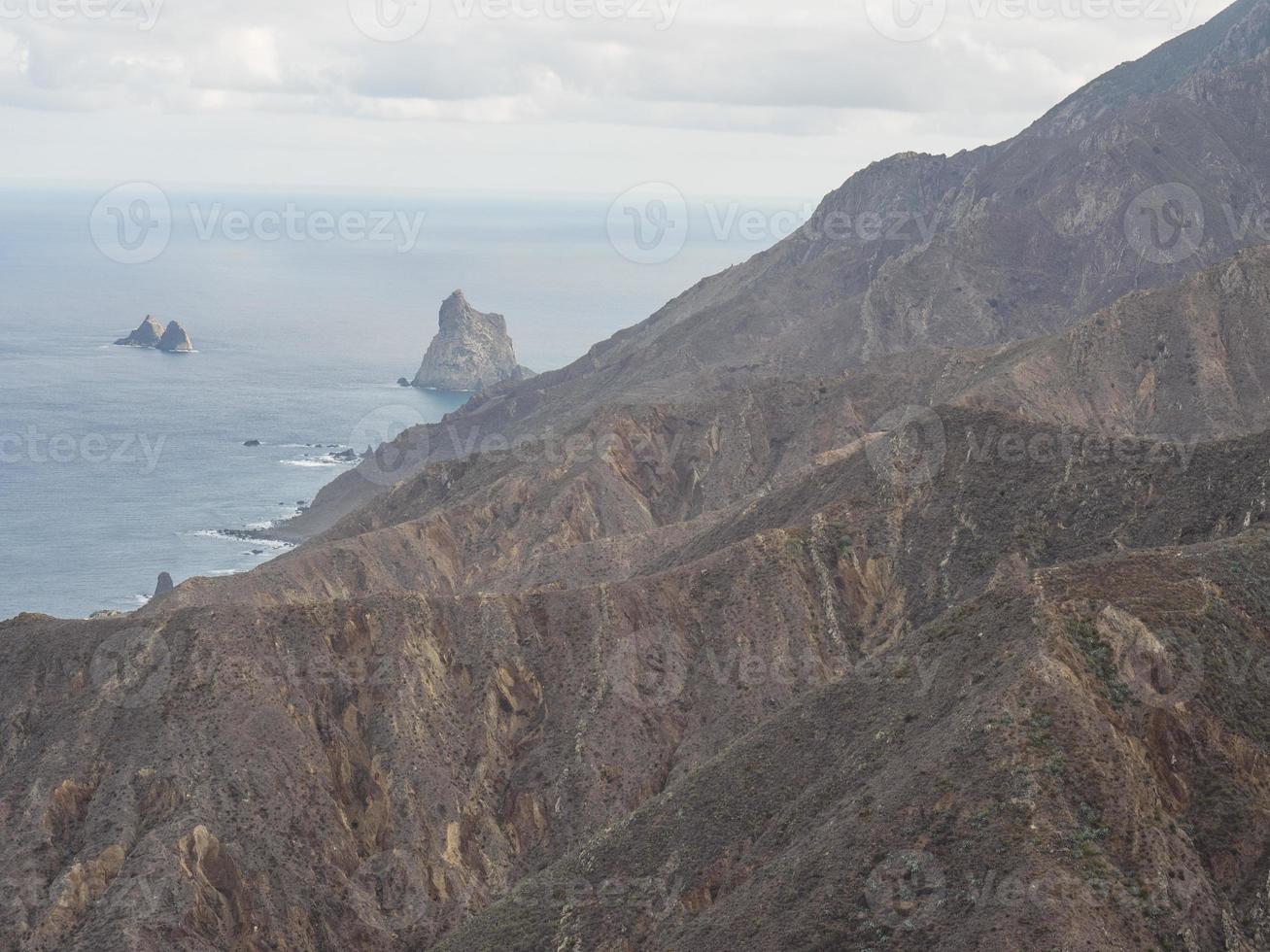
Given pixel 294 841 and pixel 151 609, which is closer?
pixel 294 841

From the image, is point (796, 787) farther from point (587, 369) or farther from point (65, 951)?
point (587, 369)

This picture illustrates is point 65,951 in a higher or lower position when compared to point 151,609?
lower

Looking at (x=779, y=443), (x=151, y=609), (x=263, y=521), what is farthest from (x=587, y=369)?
(x=151, y=609)

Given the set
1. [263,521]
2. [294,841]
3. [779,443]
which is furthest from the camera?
[263,521]

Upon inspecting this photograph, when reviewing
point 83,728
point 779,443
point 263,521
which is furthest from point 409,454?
point 83,728

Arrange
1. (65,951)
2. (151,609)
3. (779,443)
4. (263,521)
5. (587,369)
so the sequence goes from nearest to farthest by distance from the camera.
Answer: (65,951) < (151,609) < (779,443) < (263,521) < (587,369)

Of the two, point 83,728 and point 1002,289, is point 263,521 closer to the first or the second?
point 1002,289

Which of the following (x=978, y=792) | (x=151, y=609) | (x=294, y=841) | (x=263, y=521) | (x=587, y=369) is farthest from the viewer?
(x=587, y=369)

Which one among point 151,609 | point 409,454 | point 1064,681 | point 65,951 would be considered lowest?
point 65,951

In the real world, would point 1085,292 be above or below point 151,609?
above
